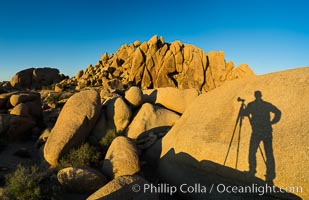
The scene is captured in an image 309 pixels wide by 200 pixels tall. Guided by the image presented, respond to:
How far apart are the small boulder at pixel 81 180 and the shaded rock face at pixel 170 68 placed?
50167 mm

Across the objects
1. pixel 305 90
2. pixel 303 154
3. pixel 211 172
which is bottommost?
pixel 211 172

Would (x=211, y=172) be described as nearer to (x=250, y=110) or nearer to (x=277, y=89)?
(x=250, y=110)

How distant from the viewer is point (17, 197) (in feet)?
21.2

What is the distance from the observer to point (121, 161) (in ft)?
27.2

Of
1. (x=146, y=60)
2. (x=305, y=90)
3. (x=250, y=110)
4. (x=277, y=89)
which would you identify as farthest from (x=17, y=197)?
(x=146, y=60)

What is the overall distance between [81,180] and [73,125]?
4186mm

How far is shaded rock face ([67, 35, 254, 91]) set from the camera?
58969 millimetres

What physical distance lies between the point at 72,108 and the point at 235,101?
332 inches

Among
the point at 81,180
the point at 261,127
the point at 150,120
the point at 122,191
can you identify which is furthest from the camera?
the point at 150,120

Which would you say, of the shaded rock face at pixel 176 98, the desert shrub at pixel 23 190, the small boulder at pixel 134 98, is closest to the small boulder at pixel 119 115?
the small boulder at pixel 134 98

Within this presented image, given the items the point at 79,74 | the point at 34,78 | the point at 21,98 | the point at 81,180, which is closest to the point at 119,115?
the point at 81,180

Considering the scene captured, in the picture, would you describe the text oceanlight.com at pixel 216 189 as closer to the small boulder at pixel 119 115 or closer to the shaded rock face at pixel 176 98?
the small boulder at pixel 119 115

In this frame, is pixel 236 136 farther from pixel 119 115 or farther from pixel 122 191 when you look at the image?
pixel 119 115

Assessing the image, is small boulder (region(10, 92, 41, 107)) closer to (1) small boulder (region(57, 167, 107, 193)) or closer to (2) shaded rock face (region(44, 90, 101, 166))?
(2) shaded rock face (region(44, 90, 101, 166))
